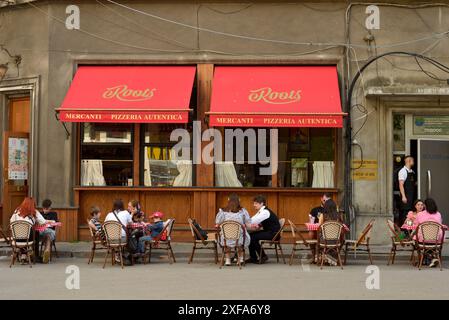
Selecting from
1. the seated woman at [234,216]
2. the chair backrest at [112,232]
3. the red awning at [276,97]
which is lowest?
the chair backrest at [112,232]

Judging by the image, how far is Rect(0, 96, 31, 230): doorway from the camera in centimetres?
1661

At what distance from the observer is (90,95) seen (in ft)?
51.4

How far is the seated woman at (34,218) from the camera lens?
13266 millimetres

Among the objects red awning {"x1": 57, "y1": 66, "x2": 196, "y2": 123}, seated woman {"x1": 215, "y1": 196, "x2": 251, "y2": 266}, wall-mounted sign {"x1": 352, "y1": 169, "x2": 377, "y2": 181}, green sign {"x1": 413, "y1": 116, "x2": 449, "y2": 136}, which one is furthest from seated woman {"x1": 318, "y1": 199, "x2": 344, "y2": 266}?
green sign {"x1": 413, "y1": 116, "x2": 449, "y2": 136}

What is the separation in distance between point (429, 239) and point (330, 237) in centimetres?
181

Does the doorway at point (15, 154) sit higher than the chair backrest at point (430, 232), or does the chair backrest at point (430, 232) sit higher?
the doorway at point (15, 154)

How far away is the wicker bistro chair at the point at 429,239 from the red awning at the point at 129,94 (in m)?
5.40

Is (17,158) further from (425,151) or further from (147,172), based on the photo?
(425,151)

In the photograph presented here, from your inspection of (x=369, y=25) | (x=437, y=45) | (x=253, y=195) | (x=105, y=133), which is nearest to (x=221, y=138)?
(x=253, y=195)

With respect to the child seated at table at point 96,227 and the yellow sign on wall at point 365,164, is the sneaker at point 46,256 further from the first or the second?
the yellow sign on wall at point 365,164

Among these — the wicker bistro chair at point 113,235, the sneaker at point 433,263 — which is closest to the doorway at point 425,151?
the sneaker at point 433,263

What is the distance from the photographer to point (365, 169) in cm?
1580

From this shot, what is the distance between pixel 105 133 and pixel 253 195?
3.77 meters

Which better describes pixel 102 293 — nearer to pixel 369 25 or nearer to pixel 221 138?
pixel 221 138
